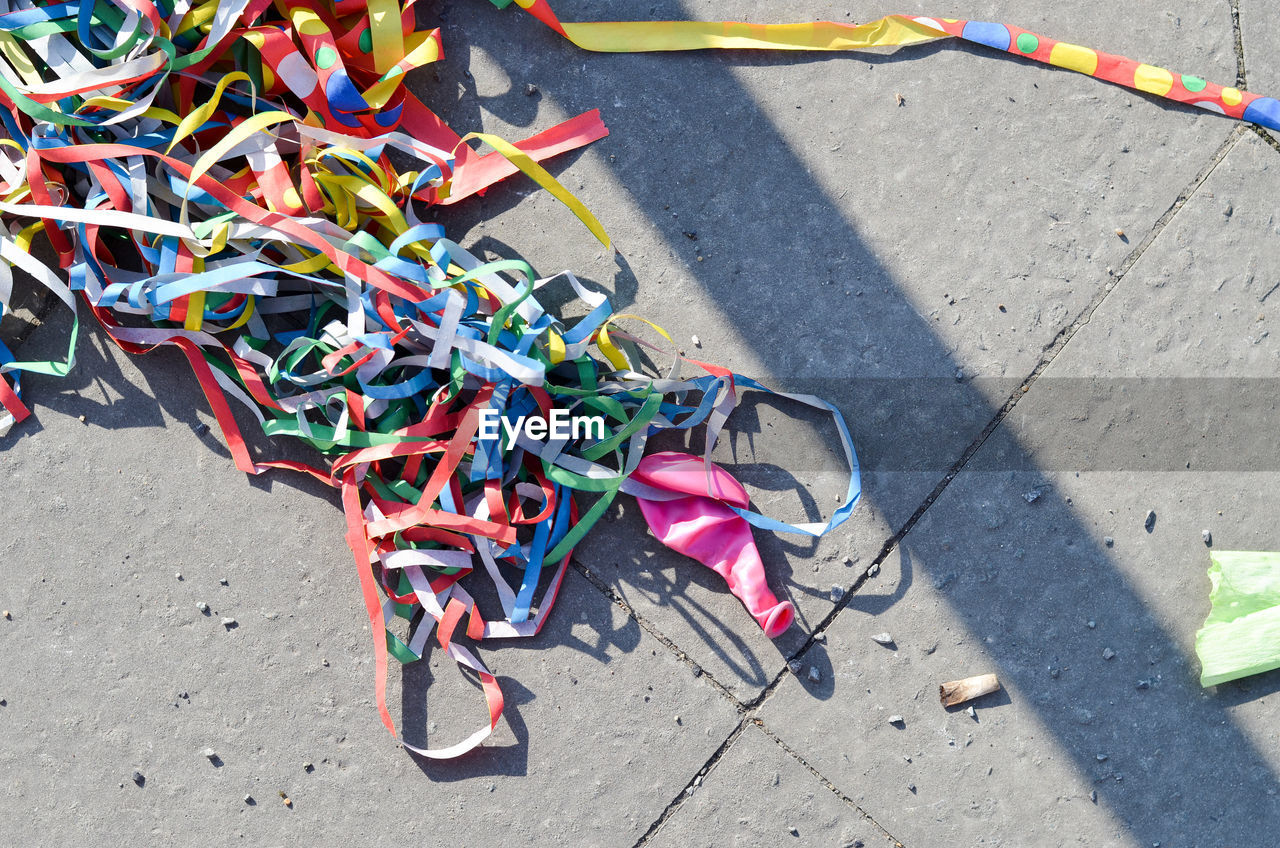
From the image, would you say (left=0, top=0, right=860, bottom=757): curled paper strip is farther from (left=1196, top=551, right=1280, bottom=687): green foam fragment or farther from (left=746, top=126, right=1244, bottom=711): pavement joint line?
(left=1196, top=551, right=1280, bottom=687): green foam fragment

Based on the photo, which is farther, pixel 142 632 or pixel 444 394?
pixel 142 632

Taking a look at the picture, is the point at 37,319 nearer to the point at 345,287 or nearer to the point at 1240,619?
the point at 345,287

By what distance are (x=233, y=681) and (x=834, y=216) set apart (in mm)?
1860

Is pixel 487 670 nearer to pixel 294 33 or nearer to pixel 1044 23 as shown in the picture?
pixel 294 33

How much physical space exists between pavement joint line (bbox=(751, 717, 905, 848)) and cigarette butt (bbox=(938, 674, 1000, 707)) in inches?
12.6

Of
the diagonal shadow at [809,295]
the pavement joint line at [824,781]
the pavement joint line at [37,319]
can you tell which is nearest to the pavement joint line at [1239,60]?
the diagonal shadow at [809,295]

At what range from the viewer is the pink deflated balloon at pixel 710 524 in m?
2.06

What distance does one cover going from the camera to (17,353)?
7.16 feet

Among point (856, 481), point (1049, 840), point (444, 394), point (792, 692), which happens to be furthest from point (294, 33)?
point (1049, 840)

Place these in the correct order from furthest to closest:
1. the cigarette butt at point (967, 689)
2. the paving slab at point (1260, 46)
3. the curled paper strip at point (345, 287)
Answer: the paving slab at point (1260, 46) < the cigarette butt at point (967, 689) < the curled paper strip at point (345, 287)

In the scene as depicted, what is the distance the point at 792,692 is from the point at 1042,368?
1.00 m

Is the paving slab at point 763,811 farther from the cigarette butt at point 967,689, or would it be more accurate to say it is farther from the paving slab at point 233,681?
the cigarette butt at point 967,689

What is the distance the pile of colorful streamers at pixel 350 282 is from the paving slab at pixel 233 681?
0.10 m

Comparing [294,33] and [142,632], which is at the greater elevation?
[294,33]
